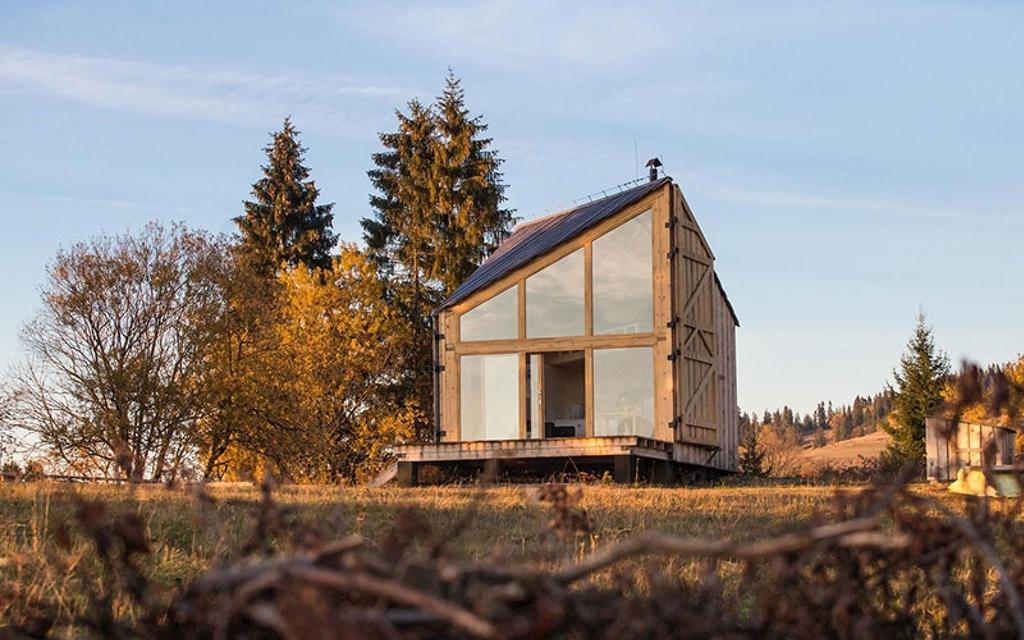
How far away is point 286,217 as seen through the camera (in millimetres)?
45375

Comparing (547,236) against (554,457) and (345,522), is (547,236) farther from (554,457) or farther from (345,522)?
(345,522)

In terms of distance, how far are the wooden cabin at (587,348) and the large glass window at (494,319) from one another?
0.7 inches

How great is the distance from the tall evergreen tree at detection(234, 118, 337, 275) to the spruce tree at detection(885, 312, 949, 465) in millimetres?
19589

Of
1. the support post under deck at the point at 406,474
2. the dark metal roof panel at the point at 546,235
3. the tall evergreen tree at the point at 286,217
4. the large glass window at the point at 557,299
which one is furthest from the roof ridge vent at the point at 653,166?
the tall evergreen tree at the point at 286,217

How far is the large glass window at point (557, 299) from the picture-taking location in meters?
22.7

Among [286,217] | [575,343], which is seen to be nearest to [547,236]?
[575,343]

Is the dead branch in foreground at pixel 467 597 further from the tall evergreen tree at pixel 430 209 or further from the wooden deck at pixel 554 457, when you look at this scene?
the tall evergreen tree at pixel 430 209

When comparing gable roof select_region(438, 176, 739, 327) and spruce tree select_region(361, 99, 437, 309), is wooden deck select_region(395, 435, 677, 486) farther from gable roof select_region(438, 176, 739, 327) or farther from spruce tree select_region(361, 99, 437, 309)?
spruce tree select_region(361, 99, 437, 309)

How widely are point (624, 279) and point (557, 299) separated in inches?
47.9

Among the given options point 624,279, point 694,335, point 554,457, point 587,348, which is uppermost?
point 624,279

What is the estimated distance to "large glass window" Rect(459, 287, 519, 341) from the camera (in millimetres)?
22953

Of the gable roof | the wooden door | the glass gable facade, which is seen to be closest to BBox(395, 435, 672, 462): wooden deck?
the glass gable facade

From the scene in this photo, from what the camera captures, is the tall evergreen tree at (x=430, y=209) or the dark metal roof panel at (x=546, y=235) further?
the tall evergreen tree at (x=430, y=209)

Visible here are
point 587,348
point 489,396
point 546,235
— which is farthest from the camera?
point 546,235
